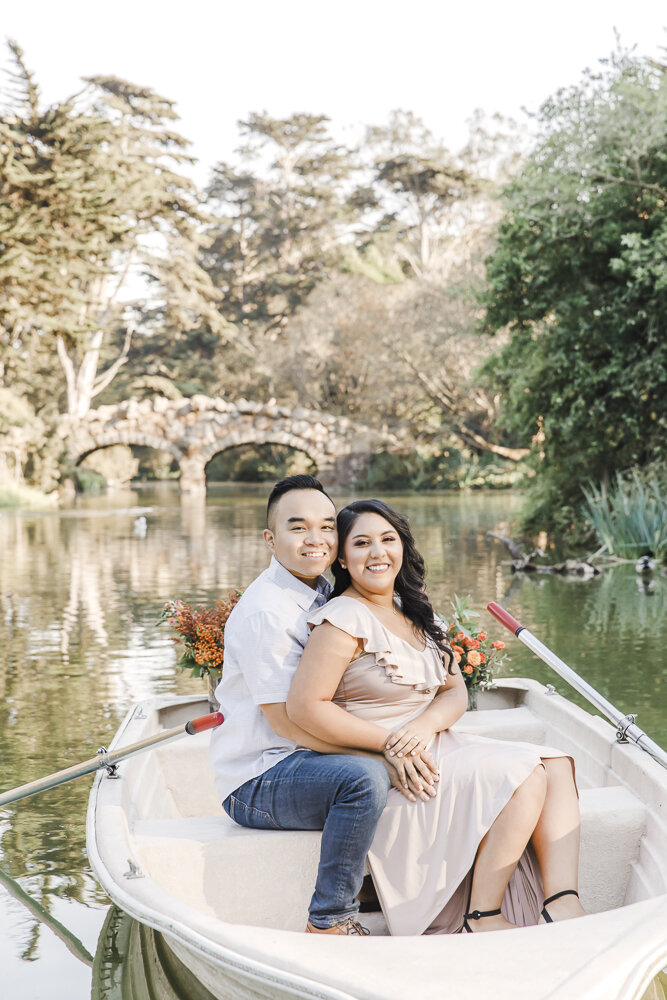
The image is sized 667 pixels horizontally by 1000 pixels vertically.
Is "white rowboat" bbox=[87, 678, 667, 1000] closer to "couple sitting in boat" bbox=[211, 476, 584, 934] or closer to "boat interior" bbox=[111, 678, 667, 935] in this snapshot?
"boat interior" bbox=[111, 678, 667, 935]

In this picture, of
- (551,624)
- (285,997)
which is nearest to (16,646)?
(551,624)

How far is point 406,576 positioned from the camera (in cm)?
328

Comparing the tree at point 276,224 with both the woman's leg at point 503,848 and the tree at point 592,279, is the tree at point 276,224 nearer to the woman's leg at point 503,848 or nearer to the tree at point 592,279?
the tree at point 592,279

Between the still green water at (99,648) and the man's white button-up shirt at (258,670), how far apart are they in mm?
972

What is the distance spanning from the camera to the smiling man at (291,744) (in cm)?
273

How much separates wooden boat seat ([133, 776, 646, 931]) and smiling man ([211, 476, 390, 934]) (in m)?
0.08

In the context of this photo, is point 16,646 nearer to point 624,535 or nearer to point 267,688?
point 267,688

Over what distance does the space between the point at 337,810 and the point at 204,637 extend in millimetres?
1859

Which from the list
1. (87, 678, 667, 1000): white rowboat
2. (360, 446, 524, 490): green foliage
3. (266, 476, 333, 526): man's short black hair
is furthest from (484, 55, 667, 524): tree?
(360, 446, 524, 490): green foliage

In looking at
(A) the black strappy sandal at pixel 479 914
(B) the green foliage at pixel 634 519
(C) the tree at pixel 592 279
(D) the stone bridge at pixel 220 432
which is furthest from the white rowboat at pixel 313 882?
(D) the stone bridge at pixel 220 432

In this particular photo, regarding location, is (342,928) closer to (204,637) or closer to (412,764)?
(412,764)

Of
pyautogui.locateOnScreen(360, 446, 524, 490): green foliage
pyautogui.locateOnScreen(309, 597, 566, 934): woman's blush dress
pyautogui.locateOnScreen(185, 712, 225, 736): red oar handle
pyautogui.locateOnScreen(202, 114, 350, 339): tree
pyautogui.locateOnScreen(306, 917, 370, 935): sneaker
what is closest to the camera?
pyautogui.locateOnScreen(306, 917, 370, 935): sneaker

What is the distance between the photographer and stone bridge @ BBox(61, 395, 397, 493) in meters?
35.0

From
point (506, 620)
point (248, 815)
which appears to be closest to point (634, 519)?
point (506, 620)
